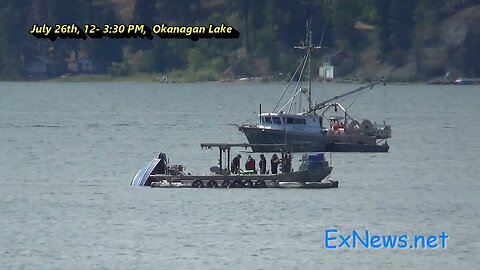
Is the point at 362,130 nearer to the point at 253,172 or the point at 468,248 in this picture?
the point at 253,172

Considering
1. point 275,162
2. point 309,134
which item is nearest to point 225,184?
point 275,162

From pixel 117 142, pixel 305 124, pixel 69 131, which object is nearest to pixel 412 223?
pixel 305 124

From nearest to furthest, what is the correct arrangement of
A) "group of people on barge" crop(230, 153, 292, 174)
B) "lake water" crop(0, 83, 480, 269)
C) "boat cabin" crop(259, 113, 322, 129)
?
"lake water" crop(0, 83, 480, 269)
"group of people on barge" crop(230, 153, 292, 174)
"boat cabin" crop(259, 113, 322, 129)

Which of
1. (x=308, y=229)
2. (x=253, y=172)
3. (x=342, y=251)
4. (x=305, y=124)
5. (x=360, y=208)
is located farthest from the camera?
(x=305, y=124)

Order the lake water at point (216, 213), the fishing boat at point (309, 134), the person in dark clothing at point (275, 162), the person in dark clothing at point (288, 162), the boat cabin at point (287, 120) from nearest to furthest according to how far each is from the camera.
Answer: the lake water at point (216, 213) → the person in dark clothing at point (288, 162) → the person in dark clothing at point (275, 162) → the fishing boat at point (309, 134) → the boat cabin at point (287, 120)

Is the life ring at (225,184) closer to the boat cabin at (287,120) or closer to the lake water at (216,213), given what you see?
the lake water at (216,213)

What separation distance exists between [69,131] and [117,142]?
1944cm

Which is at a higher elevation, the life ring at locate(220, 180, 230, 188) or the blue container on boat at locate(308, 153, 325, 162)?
the blue container on boat at locate(308, 153, 325, 162)

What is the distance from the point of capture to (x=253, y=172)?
9506 centimetres

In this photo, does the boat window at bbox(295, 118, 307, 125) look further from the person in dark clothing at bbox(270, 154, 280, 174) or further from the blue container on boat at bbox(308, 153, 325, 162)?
the blue container on boat at bbox(308, 153, 325, 162)

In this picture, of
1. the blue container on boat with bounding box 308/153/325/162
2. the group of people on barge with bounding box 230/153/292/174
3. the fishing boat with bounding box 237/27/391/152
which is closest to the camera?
the blue container on boat with bounding box 308/153/325/162

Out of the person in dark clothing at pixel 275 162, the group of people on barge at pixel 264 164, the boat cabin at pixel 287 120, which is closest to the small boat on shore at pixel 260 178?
the group of people on barge at pixel 264 164

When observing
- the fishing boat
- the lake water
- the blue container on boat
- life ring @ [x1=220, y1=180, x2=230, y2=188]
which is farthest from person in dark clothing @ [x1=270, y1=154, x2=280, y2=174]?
the fishing boat

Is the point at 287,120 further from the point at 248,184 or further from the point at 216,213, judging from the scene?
the point at 216,213
